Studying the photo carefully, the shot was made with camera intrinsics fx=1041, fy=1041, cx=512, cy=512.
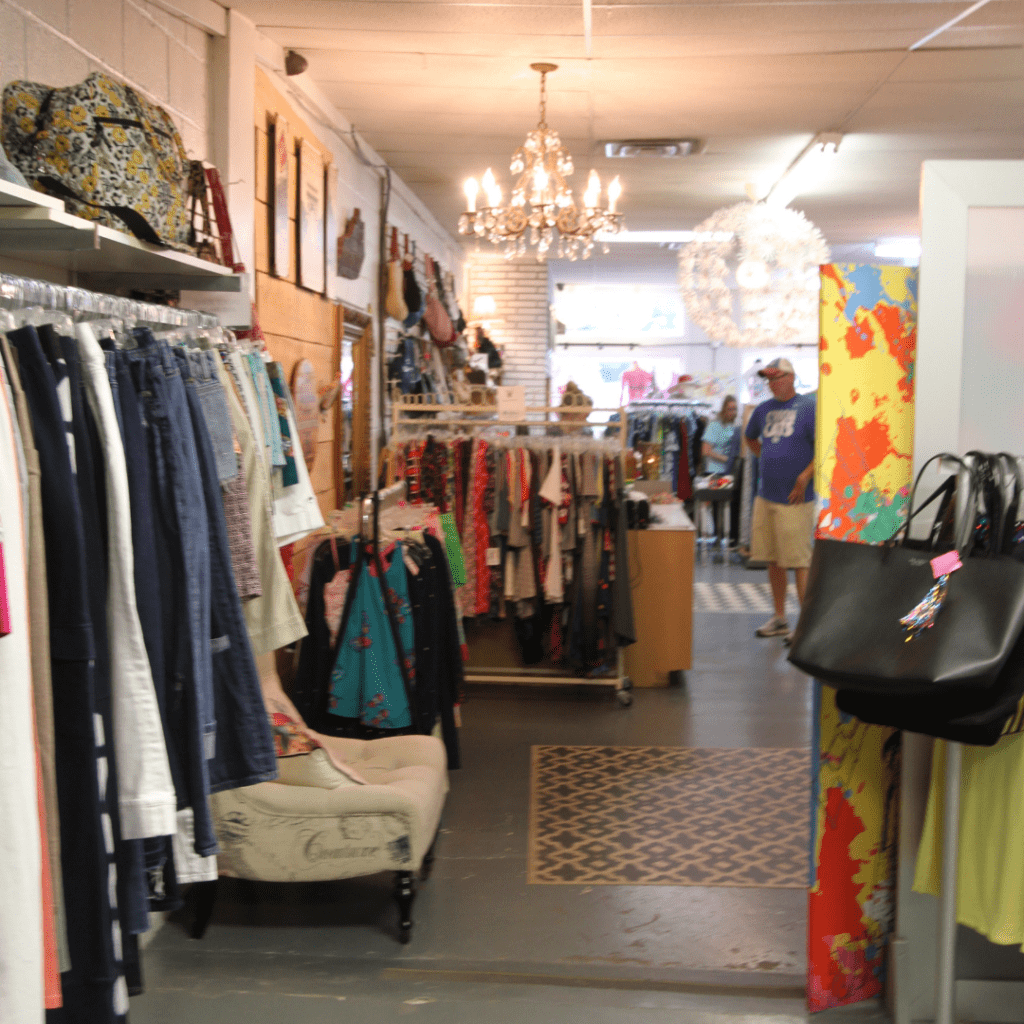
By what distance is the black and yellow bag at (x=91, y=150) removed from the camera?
6.84 ft

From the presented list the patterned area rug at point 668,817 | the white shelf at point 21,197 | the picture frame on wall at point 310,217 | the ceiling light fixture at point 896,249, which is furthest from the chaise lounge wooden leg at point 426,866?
the ceiling light fixture at point 896,249

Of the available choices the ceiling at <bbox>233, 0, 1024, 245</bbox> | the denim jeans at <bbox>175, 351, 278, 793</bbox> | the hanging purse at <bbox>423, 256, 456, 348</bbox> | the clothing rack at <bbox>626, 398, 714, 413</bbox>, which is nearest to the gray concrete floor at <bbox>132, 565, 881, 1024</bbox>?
the denim jeans at <bbox>175, 351, 278, 793</bbox>

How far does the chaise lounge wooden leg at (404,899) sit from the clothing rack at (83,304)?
63.0 inches

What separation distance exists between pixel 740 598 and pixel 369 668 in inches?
203

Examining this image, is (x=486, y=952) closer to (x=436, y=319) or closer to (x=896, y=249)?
(x=436, y=319)

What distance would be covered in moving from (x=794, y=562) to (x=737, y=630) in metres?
0.76

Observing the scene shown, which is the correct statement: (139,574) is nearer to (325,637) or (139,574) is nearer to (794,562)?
(325,637)

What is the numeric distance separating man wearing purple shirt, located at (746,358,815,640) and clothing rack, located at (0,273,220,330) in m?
4.62

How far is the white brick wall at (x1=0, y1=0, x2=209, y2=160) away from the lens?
2365 millimetres

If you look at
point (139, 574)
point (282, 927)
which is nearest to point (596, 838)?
point (282, 927)

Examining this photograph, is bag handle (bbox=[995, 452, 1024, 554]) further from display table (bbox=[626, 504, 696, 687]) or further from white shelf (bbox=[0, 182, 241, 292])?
display table (bbox=[626, 504, 696, 687])

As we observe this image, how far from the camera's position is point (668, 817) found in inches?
152

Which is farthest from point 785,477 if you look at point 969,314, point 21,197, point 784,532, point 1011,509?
point 21,197

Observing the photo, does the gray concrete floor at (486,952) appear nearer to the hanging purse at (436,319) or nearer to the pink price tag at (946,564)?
the pink price tag at (946,564)
